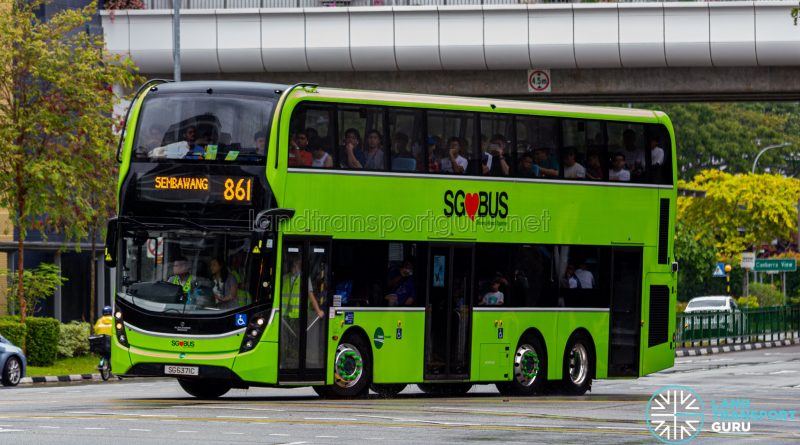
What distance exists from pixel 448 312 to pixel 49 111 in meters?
16.3

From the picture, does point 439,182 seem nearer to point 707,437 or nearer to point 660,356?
point 660,356

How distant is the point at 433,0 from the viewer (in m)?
38.6

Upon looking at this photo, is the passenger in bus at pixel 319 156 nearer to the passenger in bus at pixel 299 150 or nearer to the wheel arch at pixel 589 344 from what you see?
the passenger in bus at pixel 299 150

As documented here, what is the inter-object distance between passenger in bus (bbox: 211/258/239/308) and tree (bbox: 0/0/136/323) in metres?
15.3

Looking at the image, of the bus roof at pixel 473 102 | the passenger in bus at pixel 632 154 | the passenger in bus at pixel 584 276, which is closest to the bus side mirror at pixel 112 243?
the bus roof at pixel 473 102

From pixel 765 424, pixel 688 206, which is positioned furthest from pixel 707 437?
pixel 688 206

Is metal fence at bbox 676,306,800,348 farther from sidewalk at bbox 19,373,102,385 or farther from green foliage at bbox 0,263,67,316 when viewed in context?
sidewalk at bbox 19,373,102,385

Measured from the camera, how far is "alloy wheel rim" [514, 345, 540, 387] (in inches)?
979

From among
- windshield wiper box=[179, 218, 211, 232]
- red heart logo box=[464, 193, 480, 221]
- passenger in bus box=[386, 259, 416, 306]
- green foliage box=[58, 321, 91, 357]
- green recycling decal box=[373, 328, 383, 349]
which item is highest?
red heart logo box=[464, 193, 480, 221]

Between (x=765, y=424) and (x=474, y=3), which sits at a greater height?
(x=474, y=3)

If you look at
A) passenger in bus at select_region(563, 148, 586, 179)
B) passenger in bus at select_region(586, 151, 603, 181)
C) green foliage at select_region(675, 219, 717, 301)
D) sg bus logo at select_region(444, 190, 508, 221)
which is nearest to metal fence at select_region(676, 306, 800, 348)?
green foliage at select_region(675, 219, 717, 301)

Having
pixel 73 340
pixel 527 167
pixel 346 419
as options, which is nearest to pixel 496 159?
pixel 527 167

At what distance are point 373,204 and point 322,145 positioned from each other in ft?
4.17

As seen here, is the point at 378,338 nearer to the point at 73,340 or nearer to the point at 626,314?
the point at 626,314
